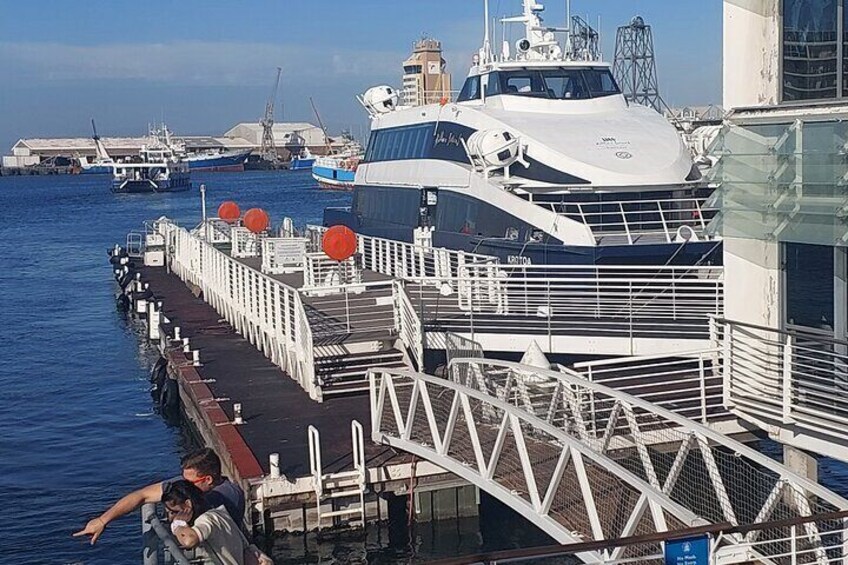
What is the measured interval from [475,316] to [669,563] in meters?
13.1

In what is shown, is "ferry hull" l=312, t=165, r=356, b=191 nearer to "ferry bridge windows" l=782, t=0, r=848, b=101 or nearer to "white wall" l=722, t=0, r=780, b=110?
"white wall" l=722, t=0, r=780, b=110

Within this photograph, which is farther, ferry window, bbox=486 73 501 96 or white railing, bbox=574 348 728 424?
ferry window, bbox=486 73 501 96

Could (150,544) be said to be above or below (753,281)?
below

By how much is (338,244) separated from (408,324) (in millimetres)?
4701

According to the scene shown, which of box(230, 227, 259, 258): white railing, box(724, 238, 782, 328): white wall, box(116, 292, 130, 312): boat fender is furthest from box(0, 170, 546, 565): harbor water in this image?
box(724, 238, 782, 328): white wall

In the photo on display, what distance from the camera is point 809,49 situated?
11406mm

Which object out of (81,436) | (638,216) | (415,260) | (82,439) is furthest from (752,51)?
(81,436)

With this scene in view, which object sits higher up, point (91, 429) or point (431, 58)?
point (431, 58)

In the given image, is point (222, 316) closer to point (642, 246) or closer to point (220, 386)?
point (220, 386)

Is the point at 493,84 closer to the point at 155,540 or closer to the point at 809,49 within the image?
the point at 809,49

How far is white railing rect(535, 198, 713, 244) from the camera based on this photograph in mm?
22406

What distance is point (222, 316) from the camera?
29.1 meters

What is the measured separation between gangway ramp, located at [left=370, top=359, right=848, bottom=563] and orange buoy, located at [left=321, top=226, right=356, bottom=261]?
Result: 6.39 m

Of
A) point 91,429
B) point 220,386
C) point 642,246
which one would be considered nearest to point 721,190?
point 642,246
